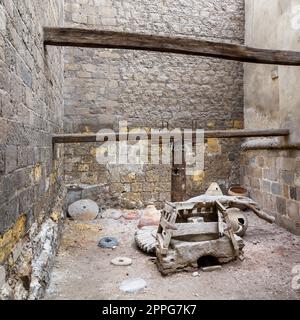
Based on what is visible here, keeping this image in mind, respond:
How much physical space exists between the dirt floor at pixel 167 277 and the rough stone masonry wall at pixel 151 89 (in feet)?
6.19

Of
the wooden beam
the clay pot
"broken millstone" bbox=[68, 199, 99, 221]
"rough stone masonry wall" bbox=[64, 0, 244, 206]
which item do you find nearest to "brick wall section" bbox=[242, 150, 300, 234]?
the clay pot

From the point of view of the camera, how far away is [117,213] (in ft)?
18.4

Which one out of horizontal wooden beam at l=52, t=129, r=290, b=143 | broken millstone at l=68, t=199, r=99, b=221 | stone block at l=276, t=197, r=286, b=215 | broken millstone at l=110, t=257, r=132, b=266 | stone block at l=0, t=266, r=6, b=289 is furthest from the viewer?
broken millstone at l=68, t=199, r=99, b=221

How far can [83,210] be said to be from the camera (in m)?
5.32

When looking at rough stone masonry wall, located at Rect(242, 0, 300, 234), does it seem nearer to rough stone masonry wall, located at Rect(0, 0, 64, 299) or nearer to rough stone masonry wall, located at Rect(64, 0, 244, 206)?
rough stone masonry wall, located at Rect(64, 0, 244, 206)

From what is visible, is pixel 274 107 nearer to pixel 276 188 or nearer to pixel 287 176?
pixel 287 176

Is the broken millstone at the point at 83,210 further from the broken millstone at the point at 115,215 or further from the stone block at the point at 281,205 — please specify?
the stone block at the point at 281,205

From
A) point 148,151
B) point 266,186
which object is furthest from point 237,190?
point 148,151

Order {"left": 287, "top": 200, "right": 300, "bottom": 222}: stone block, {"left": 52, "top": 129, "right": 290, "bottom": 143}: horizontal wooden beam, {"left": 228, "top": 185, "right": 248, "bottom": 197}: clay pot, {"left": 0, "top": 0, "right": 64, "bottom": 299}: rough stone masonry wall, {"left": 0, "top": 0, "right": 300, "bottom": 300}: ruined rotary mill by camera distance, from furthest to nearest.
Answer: {"left": 228, "top": 185, "right": 248, "bottom": 197}: clay pot
{"left": 287, "top": 200, "right": 300, "bottom": 222}: stone block
{"left": 52, "top": 129, "right": 290, "bottom": 143}: horizontal wooden beam
{"left": 0, "top": 0, "right": 300, "bottom": 300}: ruined rotary mill
{"left": 0, "top": 0, "right": 64, "bottom": 299}: rough stone masonry wall

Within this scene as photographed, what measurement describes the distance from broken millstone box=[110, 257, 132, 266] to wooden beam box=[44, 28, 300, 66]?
2355 millimetres

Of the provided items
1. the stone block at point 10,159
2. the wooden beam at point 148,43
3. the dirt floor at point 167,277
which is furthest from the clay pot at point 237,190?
the stone block at point 10,159

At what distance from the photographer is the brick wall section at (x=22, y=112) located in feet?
5.57

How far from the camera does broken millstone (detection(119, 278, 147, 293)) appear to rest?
8.87ft

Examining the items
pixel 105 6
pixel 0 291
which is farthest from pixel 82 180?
pixel 0 291
